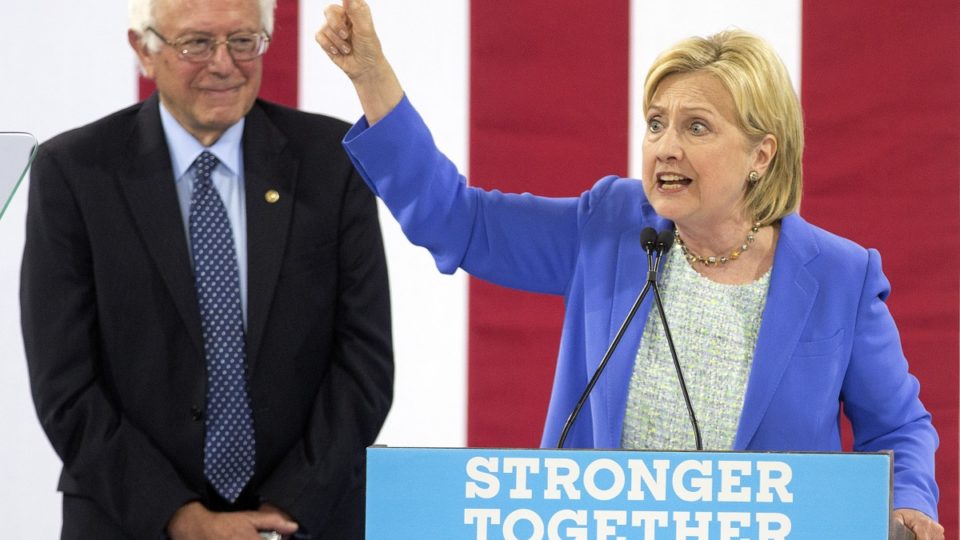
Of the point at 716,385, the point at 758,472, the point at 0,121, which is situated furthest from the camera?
the point at 0,121

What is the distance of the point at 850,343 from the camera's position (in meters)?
1.89

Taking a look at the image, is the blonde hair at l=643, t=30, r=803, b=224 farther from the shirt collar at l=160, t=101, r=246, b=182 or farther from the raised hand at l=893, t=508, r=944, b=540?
the shirt collar at l=160, t=101, r=246, b=182

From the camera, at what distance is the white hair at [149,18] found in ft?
7.50

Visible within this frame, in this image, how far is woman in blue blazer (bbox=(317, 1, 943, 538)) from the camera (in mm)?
1857

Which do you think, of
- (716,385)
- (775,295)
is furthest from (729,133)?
(716,385)

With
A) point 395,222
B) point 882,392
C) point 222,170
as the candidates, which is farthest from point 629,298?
point 395,222

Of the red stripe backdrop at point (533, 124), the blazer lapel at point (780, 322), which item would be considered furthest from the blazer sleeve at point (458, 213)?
the red stripe backdrop at point (533, 124)

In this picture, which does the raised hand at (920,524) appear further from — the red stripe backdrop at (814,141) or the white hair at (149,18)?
the white hair at (149,18)

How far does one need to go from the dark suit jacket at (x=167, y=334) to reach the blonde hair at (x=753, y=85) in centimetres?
69

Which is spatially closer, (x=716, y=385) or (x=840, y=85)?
A: (x=716, y=385)

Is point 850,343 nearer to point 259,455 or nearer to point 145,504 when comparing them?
point 259,455

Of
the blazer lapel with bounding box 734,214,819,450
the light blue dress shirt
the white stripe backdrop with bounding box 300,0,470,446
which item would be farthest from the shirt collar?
the blazer lapel with bounding box 734,214,819,450

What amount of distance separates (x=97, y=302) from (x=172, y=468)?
311 millimetres

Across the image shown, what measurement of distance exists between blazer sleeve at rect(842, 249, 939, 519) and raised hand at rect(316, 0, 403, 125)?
2.47 feet
